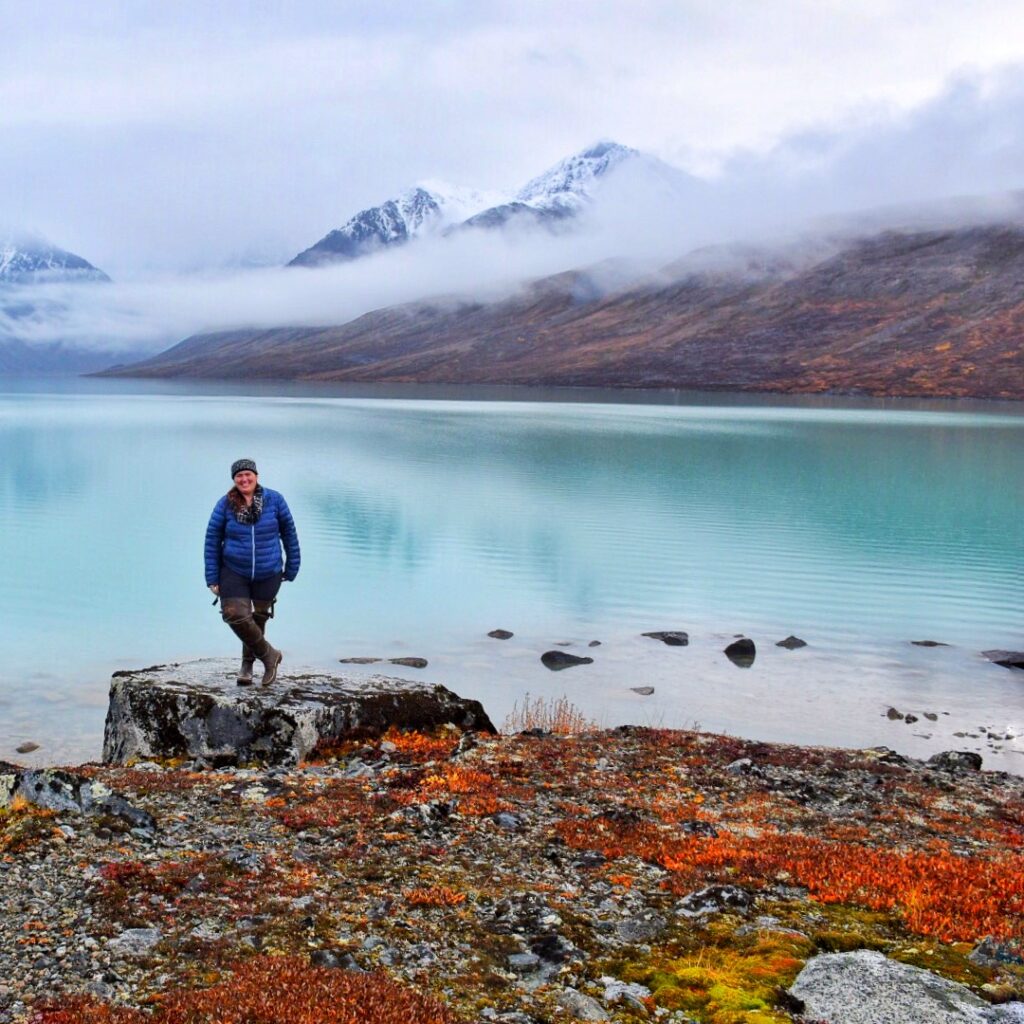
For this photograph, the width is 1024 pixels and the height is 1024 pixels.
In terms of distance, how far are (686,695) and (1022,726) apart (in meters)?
7.28

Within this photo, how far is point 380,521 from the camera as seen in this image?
166 ft

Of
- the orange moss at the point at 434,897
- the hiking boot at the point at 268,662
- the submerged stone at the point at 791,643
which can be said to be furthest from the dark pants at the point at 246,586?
the submerged stone at the point at 791,643

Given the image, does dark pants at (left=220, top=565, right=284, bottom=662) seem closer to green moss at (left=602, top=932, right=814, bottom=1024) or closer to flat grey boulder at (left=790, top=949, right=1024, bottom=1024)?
green moss at (left=602, top=932, right=814, bottom=1024)

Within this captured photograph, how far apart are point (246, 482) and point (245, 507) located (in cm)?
Result: 46

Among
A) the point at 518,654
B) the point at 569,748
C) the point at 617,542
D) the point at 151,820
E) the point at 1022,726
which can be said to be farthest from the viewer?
the point at 617,542

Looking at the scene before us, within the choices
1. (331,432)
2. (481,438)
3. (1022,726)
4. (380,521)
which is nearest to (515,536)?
(380,521)

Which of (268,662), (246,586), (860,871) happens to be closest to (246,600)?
(246,586)

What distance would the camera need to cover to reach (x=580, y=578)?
36875 millimetres

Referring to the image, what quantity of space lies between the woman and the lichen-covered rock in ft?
12.6

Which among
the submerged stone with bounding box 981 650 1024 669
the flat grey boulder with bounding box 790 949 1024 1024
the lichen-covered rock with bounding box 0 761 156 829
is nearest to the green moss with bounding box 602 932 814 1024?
the flat grey boulder with bounding box 790 949 1024 1024

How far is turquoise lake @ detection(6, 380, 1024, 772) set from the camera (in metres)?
23.0

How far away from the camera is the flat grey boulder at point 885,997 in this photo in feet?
23.2

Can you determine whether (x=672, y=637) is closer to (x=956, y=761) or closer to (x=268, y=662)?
(x=956, y=761)

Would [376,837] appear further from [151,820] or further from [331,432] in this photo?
[331,432]
